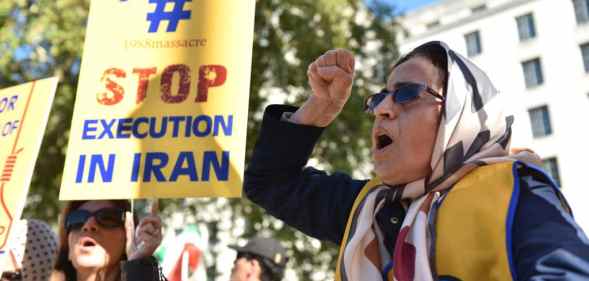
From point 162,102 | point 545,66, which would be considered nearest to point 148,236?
point 162,102

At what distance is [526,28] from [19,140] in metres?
27.4

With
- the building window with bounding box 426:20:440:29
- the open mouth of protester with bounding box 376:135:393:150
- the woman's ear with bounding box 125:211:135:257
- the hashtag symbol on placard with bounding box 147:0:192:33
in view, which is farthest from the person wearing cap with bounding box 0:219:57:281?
the building window with bounding box 426:20:440:29

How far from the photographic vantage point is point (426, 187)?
5.16 feet

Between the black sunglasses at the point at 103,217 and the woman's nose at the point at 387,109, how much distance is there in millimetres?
1605

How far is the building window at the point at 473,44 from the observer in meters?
29.1

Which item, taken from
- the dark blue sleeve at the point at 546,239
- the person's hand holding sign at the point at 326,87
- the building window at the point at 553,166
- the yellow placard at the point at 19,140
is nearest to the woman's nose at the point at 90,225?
the yellow placard at the point at 19,140

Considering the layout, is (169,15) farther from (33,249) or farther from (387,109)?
(33,249)

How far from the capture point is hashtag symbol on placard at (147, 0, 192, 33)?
2643mm

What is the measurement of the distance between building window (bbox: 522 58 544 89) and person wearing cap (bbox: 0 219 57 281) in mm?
26031

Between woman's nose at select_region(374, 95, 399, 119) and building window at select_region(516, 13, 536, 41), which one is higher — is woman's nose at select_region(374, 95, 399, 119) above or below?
below

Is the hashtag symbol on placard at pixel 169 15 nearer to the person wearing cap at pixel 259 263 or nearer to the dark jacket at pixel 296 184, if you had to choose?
the dark jacket at pixel 296 184

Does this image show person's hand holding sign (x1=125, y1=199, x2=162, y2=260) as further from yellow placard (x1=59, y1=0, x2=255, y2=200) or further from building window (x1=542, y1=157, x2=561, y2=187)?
building window (x1=542, y1=157, x2=561, y2=187)

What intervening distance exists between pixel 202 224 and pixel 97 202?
8157mm

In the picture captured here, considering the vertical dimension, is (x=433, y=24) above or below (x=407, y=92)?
above
